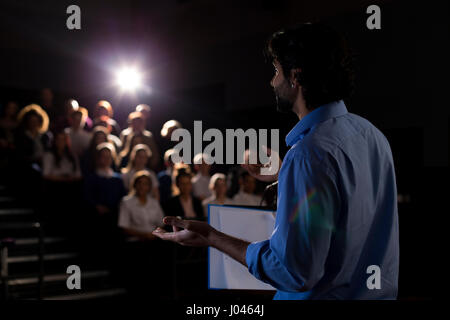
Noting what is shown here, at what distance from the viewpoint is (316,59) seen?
41.3 inches

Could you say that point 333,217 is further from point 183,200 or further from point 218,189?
point 218,189

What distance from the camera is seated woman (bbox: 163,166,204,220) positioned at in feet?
14.9

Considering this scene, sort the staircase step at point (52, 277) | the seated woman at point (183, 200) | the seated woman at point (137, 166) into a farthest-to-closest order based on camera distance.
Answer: the seated woman at point (137, 166)
the seated woman at point (183, 200)
the staircase step at point (52, 277)

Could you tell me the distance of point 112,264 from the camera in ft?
15.2

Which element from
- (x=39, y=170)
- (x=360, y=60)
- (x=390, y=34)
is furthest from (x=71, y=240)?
(x=390, y=34)

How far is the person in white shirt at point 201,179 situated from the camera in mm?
5195

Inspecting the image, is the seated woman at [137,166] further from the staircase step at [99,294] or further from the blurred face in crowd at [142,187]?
the staircase step at [99,294]

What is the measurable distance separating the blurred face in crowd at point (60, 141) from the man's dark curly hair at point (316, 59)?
13.5 ft

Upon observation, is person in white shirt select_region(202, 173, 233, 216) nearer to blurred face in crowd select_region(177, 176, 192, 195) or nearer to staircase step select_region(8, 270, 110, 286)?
Result: blurred face in crowd select_region(177, 176, 192, 195)

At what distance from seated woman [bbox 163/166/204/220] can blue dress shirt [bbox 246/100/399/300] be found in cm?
350

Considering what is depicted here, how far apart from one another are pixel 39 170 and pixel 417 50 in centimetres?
397

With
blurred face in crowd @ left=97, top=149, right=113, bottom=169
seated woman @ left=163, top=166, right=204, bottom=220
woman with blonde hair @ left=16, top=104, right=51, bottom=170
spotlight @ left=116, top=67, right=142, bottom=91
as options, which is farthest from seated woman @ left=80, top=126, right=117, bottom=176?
spotlight @ left=116, top=67, right=142, bottom=91

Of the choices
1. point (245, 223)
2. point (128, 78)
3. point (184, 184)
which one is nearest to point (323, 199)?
point (245, 223)

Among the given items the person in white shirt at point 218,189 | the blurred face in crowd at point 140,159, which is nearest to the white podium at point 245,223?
the person in white shirt at point 218,189
